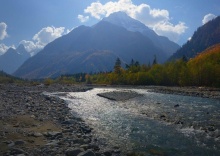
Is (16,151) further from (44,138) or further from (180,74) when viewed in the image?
(180,74)

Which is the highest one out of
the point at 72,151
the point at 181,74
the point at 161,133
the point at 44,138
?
the point at 181,74

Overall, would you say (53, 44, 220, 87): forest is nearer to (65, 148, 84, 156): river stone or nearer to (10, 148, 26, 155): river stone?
(65, 148, 84, 156): river stone

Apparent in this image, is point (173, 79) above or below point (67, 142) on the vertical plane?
above

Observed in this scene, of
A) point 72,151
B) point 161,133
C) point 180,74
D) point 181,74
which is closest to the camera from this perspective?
point 72,151

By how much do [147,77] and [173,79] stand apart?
72.0 feet

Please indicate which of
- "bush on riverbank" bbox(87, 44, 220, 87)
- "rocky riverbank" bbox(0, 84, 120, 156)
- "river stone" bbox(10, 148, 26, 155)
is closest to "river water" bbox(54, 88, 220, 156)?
"rocky riverbank" bbox(0, 84, 120, 156)

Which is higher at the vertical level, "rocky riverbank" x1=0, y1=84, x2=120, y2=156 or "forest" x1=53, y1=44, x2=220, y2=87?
"forest" x1=53, y1=44, x2=220, y2=87

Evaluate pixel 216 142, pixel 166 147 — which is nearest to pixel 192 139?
pixel 216 142

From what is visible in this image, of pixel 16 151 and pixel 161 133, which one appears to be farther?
pixel 161 133

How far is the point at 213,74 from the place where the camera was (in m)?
101

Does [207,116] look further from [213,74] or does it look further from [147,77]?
[147,77]

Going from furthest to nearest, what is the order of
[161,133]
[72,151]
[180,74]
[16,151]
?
[180,74] → [161,133] → [72,151] → [16,151]

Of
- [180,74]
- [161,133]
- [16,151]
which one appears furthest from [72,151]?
[180,74]

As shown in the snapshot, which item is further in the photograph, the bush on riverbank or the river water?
the bush on riverbank
